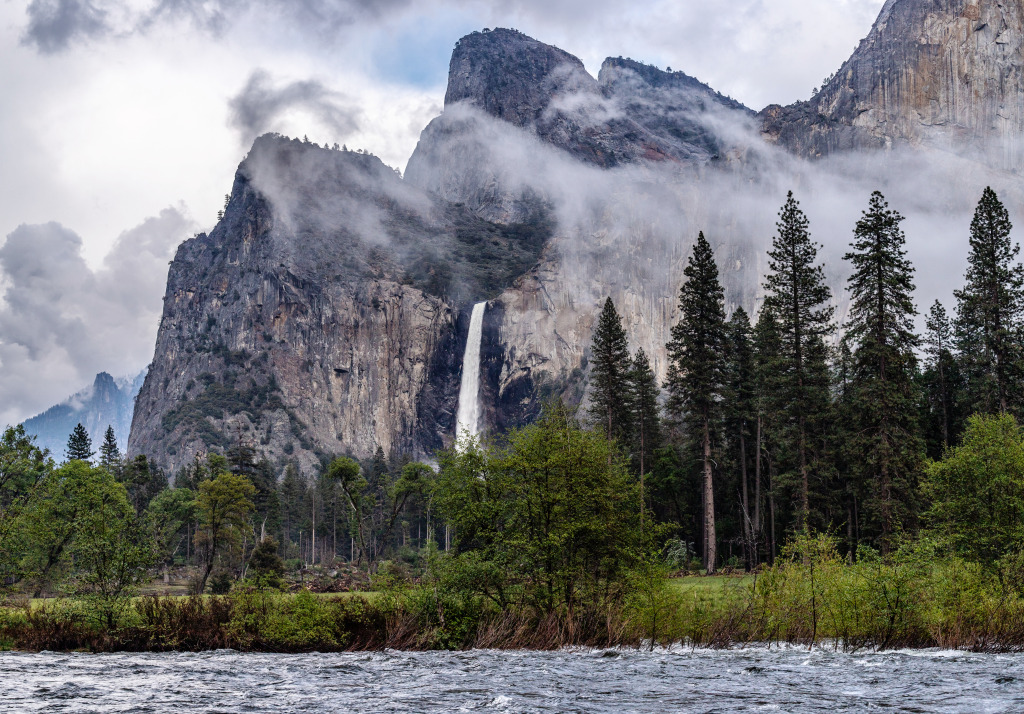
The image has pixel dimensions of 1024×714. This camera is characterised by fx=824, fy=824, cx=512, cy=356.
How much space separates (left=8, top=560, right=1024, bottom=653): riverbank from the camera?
23.9 meters

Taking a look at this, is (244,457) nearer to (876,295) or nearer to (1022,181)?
(876,295)

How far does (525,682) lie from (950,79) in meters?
208

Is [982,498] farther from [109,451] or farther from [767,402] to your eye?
[109,451]

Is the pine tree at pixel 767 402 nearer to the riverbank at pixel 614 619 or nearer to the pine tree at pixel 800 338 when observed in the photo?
the pine tree at pixel 800 338

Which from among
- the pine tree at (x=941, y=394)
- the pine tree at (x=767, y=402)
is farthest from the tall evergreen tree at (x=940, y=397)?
the pine tree at (x=767, y=402)

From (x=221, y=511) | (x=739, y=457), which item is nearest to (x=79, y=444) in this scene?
(x=221, y=511)

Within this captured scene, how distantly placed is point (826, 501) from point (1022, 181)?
15658 cm

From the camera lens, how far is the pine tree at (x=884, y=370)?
41.3 metres

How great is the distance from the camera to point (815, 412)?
162 feet

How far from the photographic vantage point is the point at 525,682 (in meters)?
20.5

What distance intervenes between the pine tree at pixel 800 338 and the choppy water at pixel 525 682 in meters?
26.3

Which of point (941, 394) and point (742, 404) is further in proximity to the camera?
point (941, 394)

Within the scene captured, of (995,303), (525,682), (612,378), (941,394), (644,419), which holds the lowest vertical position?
(525,682)

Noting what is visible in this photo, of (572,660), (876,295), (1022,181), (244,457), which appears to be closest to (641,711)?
(572,660)
